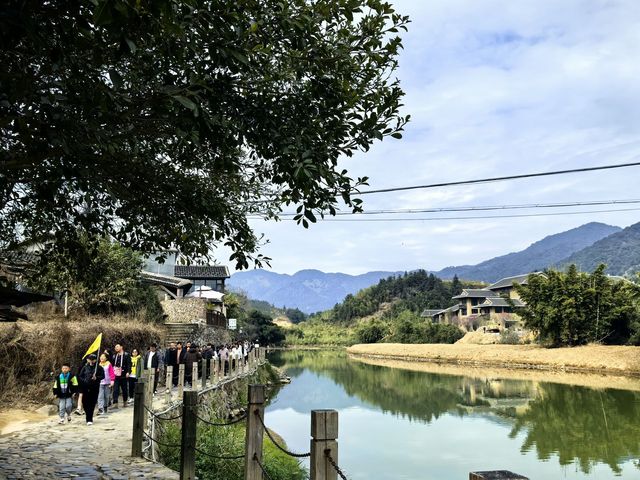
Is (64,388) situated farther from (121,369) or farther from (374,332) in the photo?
(374,332)

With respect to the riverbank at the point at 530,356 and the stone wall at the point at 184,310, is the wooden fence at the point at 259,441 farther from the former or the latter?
the riverbank at the point at 530,356

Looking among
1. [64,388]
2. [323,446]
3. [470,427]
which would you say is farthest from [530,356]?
[323,446]

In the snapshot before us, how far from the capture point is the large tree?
4320mm

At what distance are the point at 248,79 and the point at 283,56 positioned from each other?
580 millimetres

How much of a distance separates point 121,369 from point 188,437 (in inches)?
299

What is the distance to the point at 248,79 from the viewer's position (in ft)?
20.0

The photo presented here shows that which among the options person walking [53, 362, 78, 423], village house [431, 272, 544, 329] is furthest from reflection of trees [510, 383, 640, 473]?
village house [431, 272, 544, 329]

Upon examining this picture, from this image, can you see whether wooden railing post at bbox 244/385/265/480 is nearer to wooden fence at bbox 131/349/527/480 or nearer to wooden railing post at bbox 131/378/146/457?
wooden fence at bbox 131/349/527/480

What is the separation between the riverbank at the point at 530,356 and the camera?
1494 inches

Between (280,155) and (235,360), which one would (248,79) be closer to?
(280,155)

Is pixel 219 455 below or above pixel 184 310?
below

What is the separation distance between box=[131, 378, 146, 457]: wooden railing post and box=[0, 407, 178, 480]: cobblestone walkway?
0.56ft

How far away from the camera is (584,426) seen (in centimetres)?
2233

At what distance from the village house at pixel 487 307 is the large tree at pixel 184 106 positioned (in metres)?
64.9
